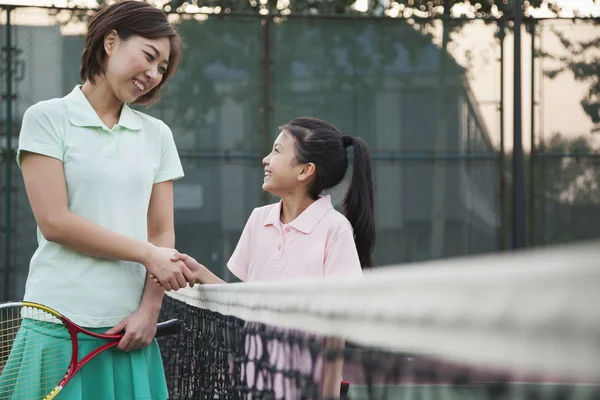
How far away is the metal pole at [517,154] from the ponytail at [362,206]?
480 centimetres

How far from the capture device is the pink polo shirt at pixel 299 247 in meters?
2.56

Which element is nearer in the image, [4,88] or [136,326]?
[136,326]

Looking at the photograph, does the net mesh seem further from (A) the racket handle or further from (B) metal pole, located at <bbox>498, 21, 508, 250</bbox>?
(B) metal pole, located at <bbox>498, 21, 508, 250</bbox>

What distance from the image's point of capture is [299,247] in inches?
103

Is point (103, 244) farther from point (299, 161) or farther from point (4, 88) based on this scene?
point (4, 88)

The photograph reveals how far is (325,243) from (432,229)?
5101 mm

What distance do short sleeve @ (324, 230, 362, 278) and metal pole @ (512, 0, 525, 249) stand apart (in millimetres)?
5220

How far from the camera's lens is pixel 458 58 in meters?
7.80

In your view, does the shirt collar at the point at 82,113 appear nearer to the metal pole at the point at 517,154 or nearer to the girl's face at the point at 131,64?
the girl's face at the point at 131,64

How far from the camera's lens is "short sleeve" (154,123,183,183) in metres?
2.26

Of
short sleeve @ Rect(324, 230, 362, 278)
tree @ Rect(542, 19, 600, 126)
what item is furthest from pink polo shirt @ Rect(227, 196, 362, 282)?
tree @ Rect(542, 19, 600, 126)

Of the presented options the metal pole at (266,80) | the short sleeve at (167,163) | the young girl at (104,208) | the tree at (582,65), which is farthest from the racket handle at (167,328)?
the tree at (582,65)

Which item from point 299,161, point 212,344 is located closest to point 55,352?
point 212,344

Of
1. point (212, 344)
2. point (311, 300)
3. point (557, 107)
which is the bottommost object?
A: point (212, 344)
